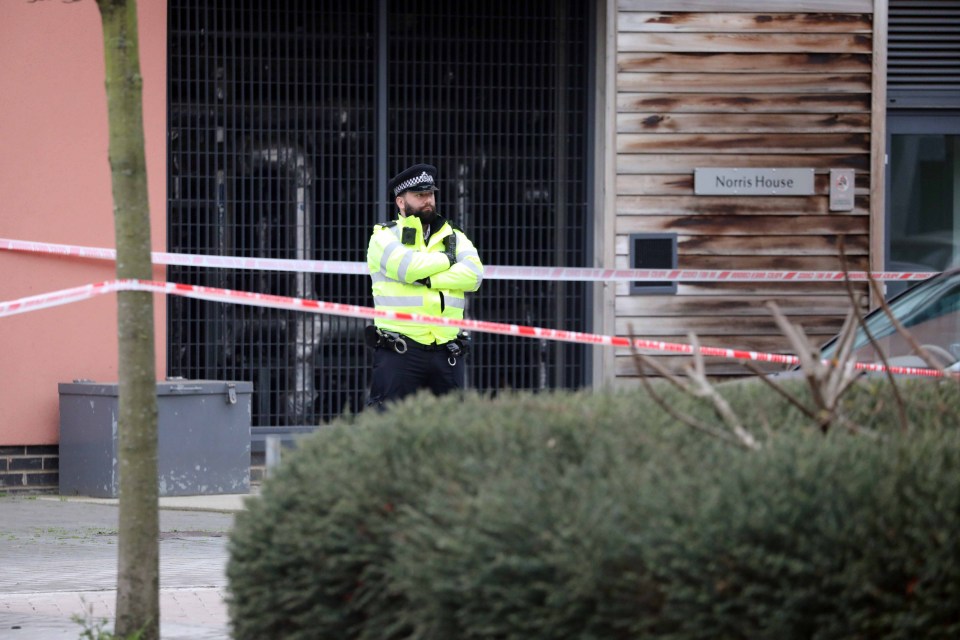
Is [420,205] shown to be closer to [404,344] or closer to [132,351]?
[404,344]

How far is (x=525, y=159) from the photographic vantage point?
11594mm

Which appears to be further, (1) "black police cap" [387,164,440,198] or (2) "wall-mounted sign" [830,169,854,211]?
(2) "wall-mounted sign" [830,169,854,211]

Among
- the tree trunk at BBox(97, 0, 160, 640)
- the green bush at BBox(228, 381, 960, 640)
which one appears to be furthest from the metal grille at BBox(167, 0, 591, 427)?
the green bush at BBox(228, 381, 960, 640)

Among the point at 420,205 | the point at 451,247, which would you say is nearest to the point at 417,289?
the point at 451,247

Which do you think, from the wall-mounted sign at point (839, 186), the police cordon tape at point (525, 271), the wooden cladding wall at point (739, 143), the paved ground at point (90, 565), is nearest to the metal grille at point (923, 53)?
the wooden cladding wall at point (739, 143)

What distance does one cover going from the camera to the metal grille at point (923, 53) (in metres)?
12.1

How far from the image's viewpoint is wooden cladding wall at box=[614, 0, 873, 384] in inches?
448

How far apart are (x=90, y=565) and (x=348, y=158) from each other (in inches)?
177

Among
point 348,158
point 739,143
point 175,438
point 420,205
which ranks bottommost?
point 175,438

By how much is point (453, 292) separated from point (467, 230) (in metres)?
3.11

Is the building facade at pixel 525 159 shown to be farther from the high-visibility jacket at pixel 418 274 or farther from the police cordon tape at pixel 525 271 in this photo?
the high-visibility jacket at pixel 418 274

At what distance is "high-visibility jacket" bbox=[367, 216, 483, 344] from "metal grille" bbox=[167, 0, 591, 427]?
291 cm

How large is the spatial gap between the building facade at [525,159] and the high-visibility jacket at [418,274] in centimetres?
286

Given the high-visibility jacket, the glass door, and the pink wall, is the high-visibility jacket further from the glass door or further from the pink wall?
the glass door
